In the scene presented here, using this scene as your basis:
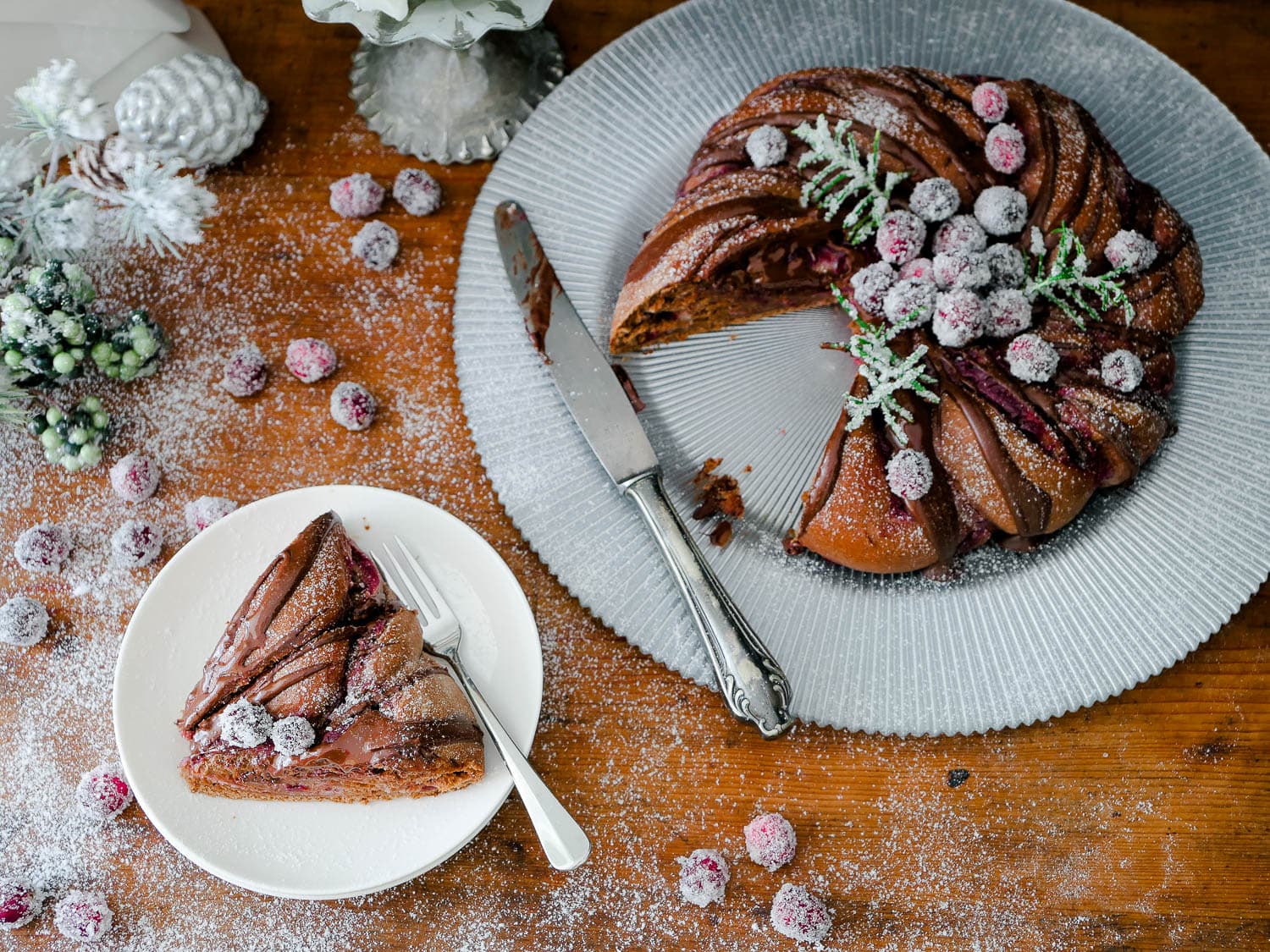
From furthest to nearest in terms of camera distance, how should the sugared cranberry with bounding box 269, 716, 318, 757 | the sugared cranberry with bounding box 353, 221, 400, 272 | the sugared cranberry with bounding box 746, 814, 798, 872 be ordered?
the sugared cranberry with bounding box 353, 221, 400, 272
the sugared cranberry with bounding box 746, 814, 798, 872
the sugared cranberry with bounding box 269, 716, 318, 757

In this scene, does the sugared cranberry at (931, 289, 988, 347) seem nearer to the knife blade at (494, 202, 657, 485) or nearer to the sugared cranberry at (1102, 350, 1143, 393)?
the sugared cranberry at (1102, 350, 1143, 393)

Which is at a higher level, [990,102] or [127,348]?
[990,102]

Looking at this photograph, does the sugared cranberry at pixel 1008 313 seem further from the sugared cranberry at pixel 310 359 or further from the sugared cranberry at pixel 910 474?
the sugared cranberry at pixel 310 359

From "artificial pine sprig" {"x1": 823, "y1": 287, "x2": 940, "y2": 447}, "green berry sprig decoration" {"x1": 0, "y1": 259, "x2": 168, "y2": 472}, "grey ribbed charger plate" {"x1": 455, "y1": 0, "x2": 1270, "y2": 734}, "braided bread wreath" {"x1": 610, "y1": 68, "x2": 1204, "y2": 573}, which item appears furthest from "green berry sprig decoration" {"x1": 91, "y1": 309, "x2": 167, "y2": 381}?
"artificial pine sprig" {"x1": 823, "y1": 287, "x2": 940, "y2": 447}

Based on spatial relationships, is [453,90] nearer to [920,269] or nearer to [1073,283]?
[920,269]

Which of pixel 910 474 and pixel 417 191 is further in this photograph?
pixel 417 191

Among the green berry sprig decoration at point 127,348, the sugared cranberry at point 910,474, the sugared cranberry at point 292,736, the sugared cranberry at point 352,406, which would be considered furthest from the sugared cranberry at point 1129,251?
the green berry sprig decoration at point 127,348

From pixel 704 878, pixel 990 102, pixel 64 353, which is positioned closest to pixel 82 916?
pixel 64 353
